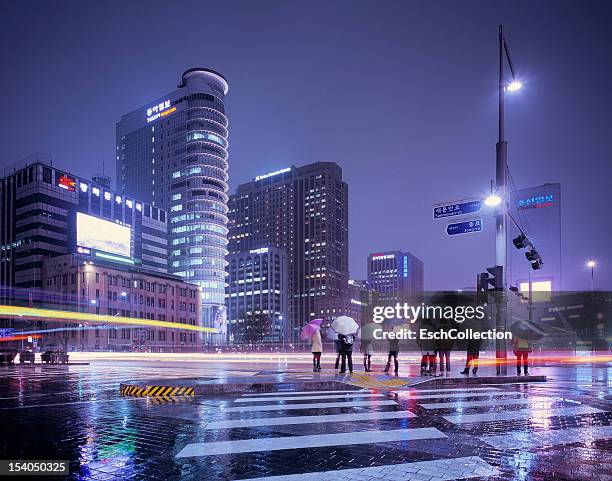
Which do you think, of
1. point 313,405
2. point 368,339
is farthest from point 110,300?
point 313,405

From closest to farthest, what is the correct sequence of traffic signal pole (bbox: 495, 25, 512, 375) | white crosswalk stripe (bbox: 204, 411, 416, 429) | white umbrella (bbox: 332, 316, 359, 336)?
white crosswalk stripe (bbox: 204, 411, 416, 429)
white umbrella (bbox: 332, 316, 359, 336)
traffic signal pole (bbox: 495, 25, 512, 375)

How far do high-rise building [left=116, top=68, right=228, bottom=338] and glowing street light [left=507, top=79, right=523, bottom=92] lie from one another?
422 ft

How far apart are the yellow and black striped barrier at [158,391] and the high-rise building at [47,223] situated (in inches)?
3515

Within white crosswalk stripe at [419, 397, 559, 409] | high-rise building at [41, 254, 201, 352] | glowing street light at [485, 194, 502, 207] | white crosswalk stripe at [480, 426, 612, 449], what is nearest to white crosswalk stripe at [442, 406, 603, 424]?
white crosswalk stripe at [419, 397, 559, 409]

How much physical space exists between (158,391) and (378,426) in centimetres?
687

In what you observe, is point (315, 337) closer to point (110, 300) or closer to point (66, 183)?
point (110, 300)

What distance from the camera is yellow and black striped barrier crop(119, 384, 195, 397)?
12.7 meters

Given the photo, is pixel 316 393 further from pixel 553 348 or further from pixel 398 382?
pixel 553 348

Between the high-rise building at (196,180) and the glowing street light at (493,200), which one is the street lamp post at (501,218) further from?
the high-rise building at (196,180)

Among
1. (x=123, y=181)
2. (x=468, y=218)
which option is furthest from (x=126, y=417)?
(x=123, y=181)

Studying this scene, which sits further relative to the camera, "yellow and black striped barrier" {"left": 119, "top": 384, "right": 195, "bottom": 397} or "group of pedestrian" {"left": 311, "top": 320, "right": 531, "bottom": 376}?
"group of pedestrian" {"left": 311, "top": 320, "right": 531, "bottom": 376}

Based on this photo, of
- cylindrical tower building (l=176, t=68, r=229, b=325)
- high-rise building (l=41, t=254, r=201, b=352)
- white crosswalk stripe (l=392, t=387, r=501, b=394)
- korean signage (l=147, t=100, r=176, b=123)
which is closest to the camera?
white crosswalk stripe (l=392, t=387, r=501, b=394)

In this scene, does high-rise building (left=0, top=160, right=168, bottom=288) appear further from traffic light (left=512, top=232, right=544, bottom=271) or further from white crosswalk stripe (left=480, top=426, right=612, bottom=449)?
white crosswalk stripe (left=480, top=426, right=612, bottom=449)

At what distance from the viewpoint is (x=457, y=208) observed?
1936cm
